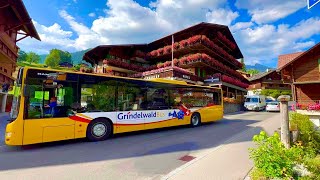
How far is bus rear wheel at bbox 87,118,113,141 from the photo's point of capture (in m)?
9.16

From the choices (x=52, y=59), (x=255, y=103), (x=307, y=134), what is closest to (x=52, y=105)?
(x=307, y=134)

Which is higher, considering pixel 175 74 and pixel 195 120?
pixel 175 74

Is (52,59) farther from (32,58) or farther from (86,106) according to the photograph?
(86,106)

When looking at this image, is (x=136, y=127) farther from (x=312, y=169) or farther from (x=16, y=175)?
(x=312, y=169)

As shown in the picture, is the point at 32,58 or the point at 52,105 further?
the point at 32,58

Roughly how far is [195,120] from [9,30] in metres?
21.2

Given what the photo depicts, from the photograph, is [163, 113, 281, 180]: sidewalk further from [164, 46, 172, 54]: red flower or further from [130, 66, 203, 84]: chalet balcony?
[164, 46, 172, 54]: red flower

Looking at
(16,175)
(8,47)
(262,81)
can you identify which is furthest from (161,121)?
(262,81)

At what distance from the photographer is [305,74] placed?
1809cm

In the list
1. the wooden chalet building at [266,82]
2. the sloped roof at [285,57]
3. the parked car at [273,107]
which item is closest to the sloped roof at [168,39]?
the sloped roof at [285,57]

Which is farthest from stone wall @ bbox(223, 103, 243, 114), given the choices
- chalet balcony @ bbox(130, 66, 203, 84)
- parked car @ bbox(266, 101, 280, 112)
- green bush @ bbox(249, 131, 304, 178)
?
green bush @ bbox(249, 131, 304, 178)

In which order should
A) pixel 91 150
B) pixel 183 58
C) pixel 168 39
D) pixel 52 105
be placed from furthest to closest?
pixel 168 39, pixel 183 58, pixel 52 105, pixel 91 150

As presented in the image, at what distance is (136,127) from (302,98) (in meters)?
16.6

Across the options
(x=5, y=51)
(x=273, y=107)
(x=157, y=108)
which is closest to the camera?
(x=157, y=108)
